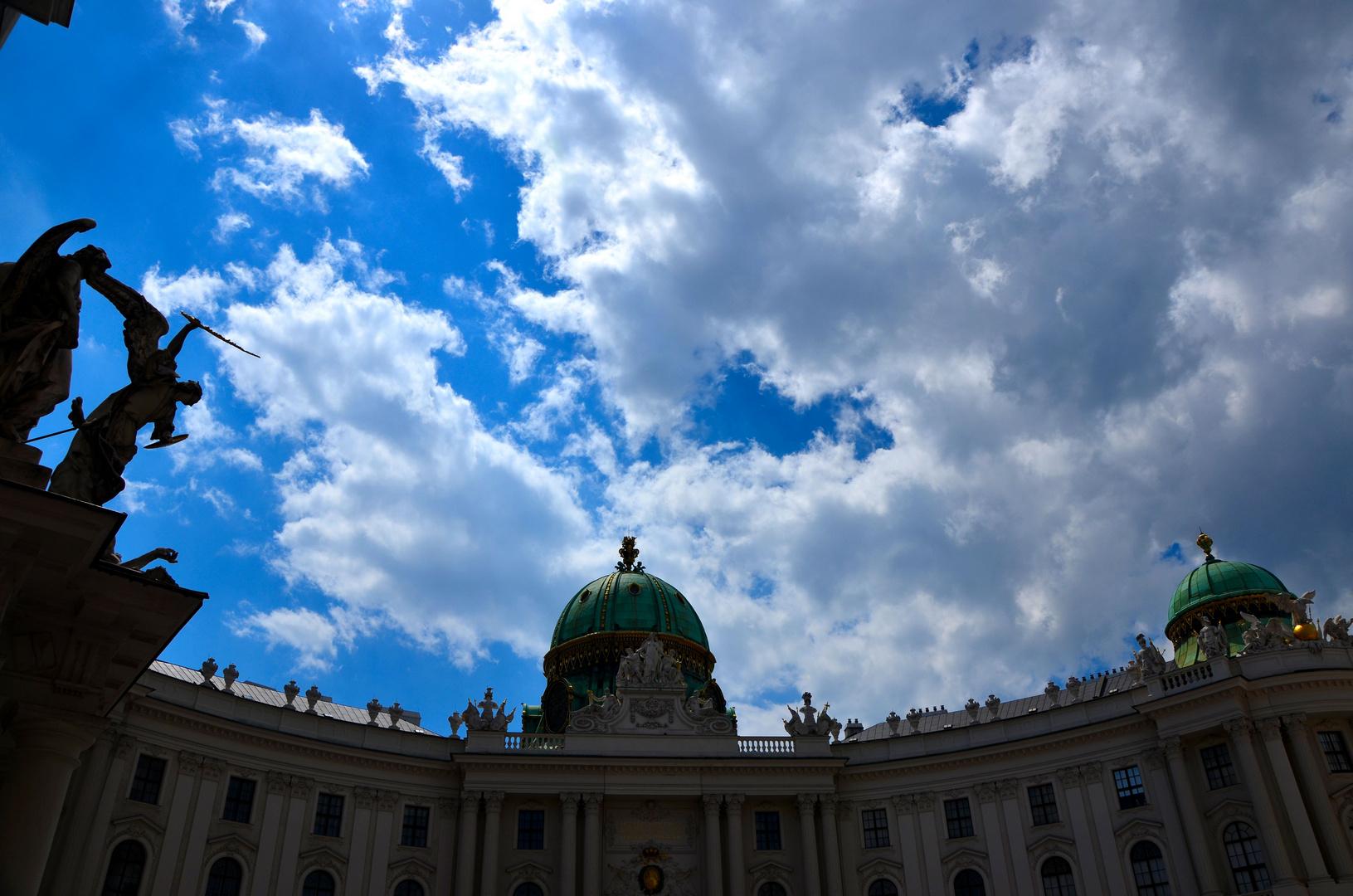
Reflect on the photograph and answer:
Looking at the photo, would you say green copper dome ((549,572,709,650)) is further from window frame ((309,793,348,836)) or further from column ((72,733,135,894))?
column ((72,733,135,894))

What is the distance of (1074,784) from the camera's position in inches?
1684

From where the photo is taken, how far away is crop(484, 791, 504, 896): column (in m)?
41.7

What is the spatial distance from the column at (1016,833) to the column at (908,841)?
4.13m

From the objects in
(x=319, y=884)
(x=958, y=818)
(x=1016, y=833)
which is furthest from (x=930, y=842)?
(x=319, y=884)

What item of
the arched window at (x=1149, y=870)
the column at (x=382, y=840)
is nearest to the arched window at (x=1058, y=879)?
the arched window at (x=1149, y=870)

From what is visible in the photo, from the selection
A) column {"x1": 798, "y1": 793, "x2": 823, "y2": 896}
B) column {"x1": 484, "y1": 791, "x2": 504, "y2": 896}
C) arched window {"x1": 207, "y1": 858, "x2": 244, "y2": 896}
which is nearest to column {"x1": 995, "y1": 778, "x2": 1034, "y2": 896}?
column {"x1": 798, "y1": 793, "x2": 823, "y2": 896}

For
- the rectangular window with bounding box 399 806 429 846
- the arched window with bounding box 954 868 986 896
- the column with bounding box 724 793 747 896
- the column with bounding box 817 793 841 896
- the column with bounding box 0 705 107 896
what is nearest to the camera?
the column with bounding box 0 705 107 896

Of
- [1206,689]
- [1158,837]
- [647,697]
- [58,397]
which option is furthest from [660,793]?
[58,397]

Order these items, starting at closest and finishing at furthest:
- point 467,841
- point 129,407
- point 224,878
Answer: point 129,407
point 224,878
point 467,841

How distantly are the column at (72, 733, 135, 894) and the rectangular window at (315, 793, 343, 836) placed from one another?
8261 mm

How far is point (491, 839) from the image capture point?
42656mm

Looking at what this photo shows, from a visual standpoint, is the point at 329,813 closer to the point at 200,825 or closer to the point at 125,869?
the point at 200,825

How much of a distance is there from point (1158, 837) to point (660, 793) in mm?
21507

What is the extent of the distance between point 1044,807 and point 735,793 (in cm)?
1405
